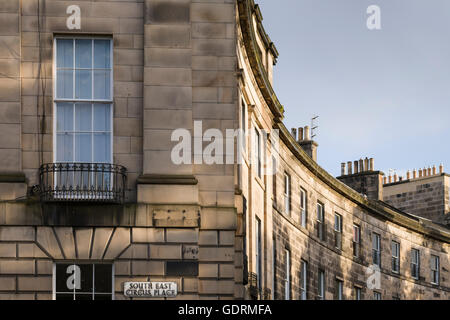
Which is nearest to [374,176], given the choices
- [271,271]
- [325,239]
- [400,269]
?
[400,269]

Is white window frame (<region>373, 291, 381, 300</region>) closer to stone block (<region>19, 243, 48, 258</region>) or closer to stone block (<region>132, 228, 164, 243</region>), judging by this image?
stone block (<region>132, 228, 164, 243</region>)

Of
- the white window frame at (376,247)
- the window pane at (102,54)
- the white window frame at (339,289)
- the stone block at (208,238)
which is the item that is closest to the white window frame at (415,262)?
the white window frame at (376,247)

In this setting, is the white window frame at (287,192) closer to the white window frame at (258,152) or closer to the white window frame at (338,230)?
the white window frame at (338,230)

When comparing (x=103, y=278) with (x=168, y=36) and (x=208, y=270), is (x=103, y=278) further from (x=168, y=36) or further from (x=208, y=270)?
(x=168, y=36)

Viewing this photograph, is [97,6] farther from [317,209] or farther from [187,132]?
[317,209]

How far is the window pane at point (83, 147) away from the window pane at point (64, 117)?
29 centimetres

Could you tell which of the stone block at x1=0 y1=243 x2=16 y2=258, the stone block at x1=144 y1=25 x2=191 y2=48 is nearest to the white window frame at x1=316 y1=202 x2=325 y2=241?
the stone block at x1=144 y1=25 x2=191 y2=48

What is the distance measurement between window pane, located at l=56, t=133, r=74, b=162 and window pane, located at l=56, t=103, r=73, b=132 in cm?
17

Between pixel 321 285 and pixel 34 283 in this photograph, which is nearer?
pixel 34 283

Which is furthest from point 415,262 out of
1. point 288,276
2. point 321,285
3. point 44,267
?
point 44,267

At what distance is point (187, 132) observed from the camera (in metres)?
25.5

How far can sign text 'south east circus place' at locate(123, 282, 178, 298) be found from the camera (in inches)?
981

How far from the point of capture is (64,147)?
25.8 meters

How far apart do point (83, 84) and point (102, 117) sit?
858 millimetres
